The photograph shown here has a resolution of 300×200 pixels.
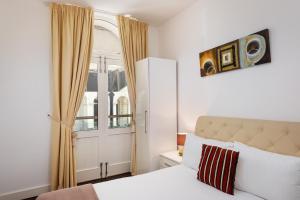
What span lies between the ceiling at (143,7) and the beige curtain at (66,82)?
298 mm

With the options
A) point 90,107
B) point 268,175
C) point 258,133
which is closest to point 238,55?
point 258,133

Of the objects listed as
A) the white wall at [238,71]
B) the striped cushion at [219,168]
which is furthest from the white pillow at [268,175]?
the white wall at [238,71]

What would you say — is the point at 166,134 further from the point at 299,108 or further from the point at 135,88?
the point at 299,108

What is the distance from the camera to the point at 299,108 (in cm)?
162

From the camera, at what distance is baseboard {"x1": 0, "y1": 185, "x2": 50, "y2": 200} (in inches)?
96.7

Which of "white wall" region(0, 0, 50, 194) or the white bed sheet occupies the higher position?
"white wall" region(0, 0, 50, 194)

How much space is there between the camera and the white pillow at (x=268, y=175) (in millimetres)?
1275

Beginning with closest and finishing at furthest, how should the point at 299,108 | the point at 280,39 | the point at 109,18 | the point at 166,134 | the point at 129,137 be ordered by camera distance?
the point at 299,108 → the point at 280,39 → the point at 166,134 → the point at 109,18 → the point at 129,137

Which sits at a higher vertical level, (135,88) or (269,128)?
(135,88)

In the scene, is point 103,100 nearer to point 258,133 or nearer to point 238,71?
point 238,71

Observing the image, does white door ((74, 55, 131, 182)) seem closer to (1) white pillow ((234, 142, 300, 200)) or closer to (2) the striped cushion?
(2) the striped cushion

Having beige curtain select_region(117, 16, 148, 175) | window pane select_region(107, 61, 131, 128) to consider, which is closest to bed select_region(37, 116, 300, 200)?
beige curtain select_region(117, 16, 148, 175)

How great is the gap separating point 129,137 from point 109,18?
214 cm

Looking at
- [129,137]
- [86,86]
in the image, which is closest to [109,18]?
[86,86]
